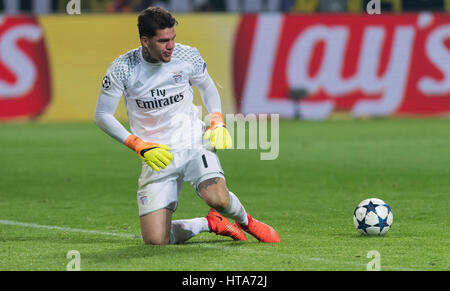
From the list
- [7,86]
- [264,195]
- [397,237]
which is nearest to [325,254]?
[397,237]

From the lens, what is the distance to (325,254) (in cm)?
715

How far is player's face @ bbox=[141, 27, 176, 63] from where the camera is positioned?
7.60 m

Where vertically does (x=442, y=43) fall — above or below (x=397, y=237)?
above

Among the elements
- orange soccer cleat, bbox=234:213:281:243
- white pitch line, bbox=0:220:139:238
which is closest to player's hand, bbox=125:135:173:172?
orange soccer cleat, bbox=234:213:281:243

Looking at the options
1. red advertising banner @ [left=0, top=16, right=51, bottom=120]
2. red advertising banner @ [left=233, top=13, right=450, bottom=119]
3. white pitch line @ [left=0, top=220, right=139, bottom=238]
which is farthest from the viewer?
red advertising banner @ [left=233, top=13, right=450, bottom=119]

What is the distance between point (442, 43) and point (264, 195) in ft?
39.8

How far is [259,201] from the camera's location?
10.8 metres

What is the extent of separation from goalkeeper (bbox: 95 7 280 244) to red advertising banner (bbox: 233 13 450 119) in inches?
554

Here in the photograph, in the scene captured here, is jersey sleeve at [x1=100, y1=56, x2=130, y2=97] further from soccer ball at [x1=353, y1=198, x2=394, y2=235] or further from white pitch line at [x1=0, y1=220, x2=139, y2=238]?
soccer ball at [x1=353, y1=198, x2=394, y2=235]

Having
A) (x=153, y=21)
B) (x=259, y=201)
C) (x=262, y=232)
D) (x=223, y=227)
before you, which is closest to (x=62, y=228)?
(x=223, y=227)
